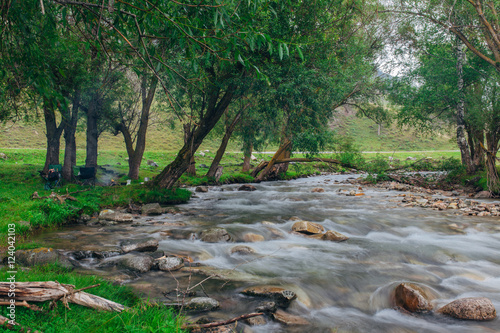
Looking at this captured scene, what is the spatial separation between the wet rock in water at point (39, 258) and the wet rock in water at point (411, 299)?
5777 mm

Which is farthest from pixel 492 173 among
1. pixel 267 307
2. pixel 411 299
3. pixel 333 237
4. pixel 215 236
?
pixel 267 307

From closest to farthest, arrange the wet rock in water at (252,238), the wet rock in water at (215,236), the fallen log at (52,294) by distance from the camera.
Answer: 1. the fallen log at (52,294)
2. the wet rock in water at (215,236)
3. the wet rock in water at (252,238)

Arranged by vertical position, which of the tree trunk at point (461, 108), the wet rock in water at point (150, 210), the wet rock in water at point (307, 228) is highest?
the tree trunk at point (461, 108)

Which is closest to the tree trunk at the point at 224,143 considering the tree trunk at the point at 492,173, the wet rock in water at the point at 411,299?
the tree trunk at the point at 492,173

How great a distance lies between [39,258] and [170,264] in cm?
229

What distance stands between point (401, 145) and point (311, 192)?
3384 inches

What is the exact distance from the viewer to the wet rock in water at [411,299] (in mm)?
4945

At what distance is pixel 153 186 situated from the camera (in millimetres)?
14359

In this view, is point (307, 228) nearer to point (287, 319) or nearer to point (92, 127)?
point (287, 319)

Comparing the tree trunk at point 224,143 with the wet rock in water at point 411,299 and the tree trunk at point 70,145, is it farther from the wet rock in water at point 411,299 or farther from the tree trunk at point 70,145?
the wet rock in water at point 411,299

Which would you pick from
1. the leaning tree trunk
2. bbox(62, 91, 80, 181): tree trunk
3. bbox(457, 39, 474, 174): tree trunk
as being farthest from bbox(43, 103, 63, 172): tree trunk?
bbox(457, 39, 474, 174): tree trunk

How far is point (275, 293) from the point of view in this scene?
500cm

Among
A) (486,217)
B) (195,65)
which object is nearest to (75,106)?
(195,65)

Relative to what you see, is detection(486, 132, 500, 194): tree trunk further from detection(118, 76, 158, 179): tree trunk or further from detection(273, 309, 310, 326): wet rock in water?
detection(118, 76, 158, 179): tree trunk
